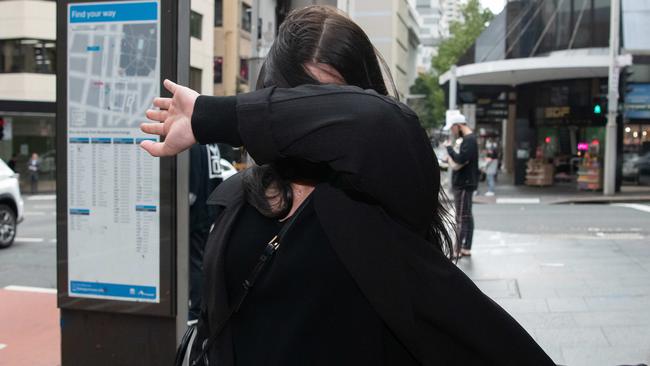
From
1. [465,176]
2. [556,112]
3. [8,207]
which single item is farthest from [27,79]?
[465,176]

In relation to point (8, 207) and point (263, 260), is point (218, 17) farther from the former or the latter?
point (263, 260)

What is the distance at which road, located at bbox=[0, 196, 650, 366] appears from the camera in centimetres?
508

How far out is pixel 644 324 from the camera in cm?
534

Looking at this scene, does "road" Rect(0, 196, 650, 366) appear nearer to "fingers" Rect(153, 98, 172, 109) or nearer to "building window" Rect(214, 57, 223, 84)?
"fingers" Rect(153, 98, 172, 109)

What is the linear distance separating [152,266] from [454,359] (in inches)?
107

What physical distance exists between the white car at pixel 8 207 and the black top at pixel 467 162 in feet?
24.8

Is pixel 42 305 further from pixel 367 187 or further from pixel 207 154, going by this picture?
Result: pixel 367 187

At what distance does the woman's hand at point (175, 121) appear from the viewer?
4.25 ft

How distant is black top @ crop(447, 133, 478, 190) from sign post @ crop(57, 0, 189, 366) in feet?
17.1

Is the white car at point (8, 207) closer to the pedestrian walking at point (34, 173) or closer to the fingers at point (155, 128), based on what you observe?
the fingers at point (155, 128)

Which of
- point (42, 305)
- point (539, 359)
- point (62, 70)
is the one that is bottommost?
point (42, 305)

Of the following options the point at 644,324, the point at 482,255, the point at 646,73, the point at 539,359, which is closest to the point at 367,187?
the point at 539,359

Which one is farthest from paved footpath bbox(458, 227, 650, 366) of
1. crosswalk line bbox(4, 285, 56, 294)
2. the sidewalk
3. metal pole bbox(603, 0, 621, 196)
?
metal pole bbox(603, 0, 621, 196)

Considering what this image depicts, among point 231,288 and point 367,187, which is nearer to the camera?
point 367,187
